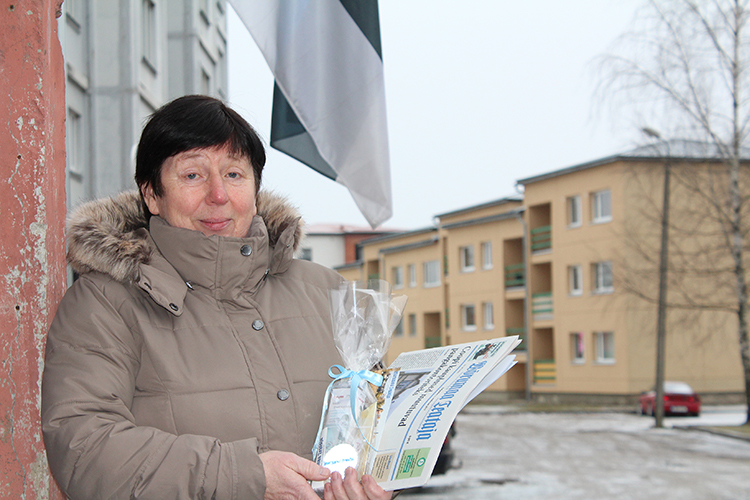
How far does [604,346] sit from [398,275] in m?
17.7

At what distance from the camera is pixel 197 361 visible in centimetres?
196

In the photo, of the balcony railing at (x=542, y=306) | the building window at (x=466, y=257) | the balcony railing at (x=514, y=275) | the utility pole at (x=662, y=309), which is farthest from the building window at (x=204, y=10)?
the building window at (x=466, y=257)

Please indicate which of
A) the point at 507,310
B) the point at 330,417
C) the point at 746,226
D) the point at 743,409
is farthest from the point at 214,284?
the point at 507,310

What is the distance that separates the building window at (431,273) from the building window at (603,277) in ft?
39.8

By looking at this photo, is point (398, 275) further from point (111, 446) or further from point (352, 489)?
point (111, 446)

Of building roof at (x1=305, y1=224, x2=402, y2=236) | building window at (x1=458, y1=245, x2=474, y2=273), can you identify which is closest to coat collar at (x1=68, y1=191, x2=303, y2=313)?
building window at (x1=458, y1=245, x2=474, y2=273)

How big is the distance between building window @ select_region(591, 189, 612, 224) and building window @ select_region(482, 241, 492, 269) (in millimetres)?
6946

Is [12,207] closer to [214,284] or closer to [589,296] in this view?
[214,284]

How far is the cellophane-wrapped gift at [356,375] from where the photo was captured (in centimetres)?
190

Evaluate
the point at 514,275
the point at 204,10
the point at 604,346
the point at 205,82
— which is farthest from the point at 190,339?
the point at 514,275

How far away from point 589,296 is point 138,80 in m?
22.8

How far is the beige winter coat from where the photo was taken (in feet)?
5.50

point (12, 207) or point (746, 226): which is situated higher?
point (746, 226)

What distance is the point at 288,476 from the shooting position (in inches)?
69.5
